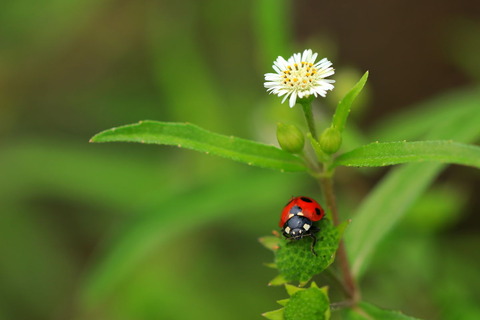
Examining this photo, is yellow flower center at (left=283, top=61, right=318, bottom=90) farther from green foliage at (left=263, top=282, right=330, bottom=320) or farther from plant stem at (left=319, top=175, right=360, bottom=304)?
green foliage at (left=263, top=282, right=330, bottom=320)

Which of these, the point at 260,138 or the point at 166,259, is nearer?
the point at 260,138

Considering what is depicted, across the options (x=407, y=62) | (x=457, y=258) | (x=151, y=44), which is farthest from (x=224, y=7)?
(x=457, y=258)

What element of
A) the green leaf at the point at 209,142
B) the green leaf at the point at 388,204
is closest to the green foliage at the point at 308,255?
the green leaf at the point at 209,142

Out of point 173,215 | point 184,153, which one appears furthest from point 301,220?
point 184,153

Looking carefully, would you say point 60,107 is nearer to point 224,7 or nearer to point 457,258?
point 224,7

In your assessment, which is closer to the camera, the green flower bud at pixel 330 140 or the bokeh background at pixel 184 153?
the green flower bud at pixel 330 140

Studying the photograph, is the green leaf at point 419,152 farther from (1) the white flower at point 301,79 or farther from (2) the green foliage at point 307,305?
(2) the green foliage at point 307,305

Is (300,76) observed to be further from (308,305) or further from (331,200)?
(308,305)
